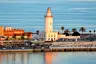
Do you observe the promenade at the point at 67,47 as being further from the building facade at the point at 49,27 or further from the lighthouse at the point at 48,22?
the lighthouse at the point at 48,22

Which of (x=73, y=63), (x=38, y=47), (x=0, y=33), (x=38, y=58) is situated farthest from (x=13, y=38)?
(x=73, y=63)

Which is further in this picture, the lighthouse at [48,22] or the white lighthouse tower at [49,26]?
the lighthouse at [48,22]

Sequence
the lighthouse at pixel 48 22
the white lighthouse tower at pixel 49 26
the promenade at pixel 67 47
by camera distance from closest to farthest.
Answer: the promenade at pixel 67 47, the white lighthouse tower at pixel 49 26, the lighthouse at pixel 48 22

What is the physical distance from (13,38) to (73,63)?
42.1m

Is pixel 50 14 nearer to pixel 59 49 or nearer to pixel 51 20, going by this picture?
pixel 51 20

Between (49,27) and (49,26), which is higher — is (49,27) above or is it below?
below

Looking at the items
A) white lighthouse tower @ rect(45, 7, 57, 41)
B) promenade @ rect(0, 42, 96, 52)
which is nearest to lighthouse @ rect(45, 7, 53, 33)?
white lighthouse tower @ rect(45, 7, 57, 41)

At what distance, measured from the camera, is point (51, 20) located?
8556 centimetres

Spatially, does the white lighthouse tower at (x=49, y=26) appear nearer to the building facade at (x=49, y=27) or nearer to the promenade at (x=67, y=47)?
the building facade at (x=49, y=27)

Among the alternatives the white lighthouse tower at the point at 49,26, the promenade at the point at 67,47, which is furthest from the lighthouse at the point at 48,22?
the promenade at the point at 67,47

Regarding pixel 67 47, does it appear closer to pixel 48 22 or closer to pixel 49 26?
pixel 49 26

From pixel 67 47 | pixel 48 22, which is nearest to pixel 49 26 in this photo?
pixel 48 22

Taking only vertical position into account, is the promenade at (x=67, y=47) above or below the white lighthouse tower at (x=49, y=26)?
below

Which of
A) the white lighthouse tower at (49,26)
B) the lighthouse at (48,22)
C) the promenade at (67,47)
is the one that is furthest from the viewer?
the lighthouse at (48,22)
